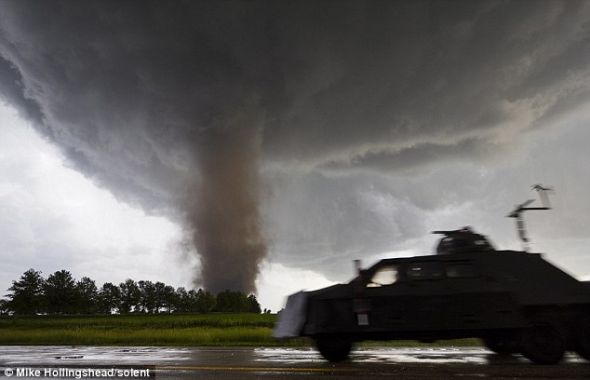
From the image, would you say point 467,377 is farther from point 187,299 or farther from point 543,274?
point 187,299

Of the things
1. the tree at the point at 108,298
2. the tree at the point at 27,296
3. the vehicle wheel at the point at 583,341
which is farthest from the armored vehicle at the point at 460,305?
the tree at the point at 108,298

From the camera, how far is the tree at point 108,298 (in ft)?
427

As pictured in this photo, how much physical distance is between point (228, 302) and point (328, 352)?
157m

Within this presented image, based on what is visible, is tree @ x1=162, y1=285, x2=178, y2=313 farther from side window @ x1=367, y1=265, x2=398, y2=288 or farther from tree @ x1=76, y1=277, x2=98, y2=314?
side window @ x1=367, y1=265, x2=398, y2=288

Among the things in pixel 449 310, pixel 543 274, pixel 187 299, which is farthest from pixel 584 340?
pixel 187 299

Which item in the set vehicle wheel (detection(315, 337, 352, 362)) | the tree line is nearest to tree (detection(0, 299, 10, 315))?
the tree line

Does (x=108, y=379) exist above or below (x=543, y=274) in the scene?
below

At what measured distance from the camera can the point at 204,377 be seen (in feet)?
22.0

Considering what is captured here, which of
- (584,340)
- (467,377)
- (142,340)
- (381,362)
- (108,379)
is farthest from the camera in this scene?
(142,340)

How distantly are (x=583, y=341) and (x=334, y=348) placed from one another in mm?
4666

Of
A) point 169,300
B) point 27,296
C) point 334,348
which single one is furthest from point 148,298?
point 334,348

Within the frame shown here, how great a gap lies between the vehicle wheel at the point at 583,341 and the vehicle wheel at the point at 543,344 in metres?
0.40

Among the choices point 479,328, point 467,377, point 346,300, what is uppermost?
point 346,300

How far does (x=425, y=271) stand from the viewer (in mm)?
8797
